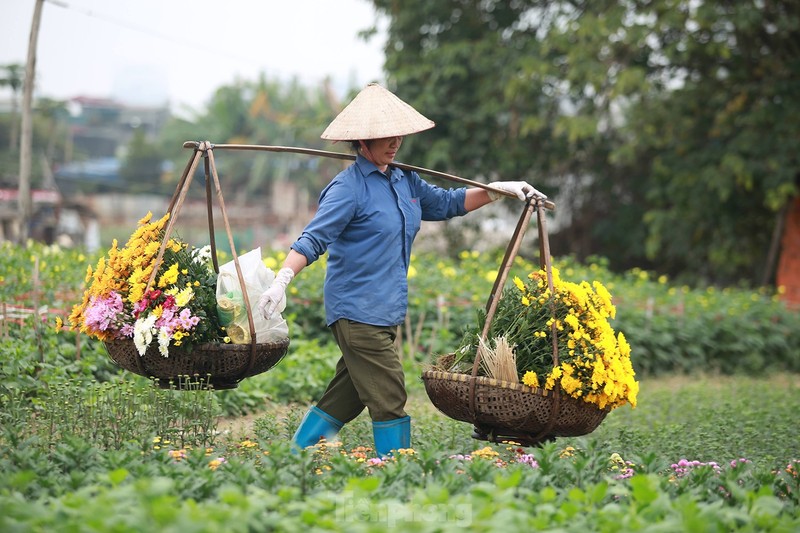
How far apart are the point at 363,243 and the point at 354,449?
3.31 ft

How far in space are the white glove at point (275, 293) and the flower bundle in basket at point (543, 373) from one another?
77cm

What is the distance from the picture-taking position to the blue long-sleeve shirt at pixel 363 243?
4.33 m

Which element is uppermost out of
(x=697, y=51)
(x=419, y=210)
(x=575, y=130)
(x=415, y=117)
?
(x=697, y=51)

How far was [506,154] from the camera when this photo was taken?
16.4m

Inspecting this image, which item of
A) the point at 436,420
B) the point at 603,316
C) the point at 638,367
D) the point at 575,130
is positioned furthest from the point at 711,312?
the point at 603,316

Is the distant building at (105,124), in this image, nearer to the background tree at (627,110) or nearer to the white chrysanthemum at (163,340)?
the background tree at (627,110)

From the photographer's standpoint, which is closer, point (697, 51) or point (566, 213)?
point (697, 51)

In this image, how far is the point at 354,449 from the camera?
4652 mm

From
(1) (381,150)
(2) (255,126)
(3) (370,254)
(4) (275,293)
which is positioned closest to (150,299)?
(4) (275,293)

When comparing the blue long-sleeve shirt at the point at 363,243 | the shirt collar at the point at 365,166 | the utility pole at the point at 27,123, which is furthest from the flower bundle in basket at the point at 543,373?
the utility pole at the point at 27,123

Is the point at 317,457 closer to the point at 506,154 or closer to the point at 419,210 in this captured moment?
the point at 419,210

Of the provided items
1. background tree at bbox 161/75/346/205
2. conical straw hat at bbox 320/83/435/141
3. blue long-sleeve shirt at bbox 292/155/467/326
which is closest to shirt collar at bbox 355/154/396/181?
blue long-sleeve shirt at bbox 292/155/467/326

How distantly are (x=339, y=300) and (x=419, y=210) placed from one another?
62 centimetres

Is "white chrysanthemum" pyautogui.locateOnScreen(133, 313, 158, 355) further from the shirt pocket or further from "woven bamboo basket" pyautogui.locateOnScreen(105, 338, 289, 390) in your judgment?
the shirt pocket
